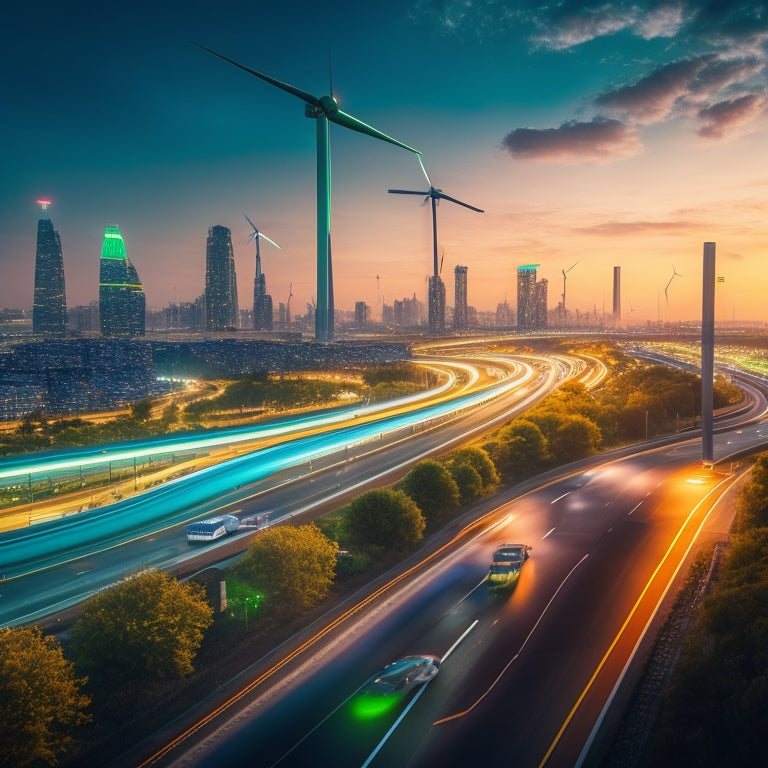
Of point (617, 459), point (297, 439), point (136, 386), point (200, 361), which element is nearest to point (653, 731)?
point (297, 439)

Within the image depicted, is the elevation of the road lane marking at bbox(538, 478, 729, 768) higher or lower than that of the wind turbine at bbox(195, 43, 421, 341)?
lower

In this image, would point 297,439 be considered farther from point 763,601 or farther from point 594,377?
point 594,377

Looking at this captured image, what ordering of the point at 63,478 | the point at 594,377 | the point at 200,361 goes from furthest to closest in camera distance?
the point at 200,361 → the point at 594,377 → the point at 63,478

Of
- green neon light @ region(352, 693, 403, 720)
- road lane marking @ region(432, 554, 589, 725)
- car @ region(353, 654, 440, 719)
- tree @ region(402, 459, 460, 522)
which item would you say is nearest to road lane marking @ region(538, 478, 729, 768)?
road lane marking @ region(432, 554, 589, 725)

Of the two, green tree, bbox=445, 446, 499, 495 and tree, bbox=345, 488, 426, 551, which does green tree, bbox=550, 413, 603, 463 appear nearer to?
green tree, bbox=445, 446, 499, 495

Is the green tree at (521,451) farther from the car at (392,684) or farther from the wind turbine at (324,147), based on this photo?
the wind turbine at (324,147)
